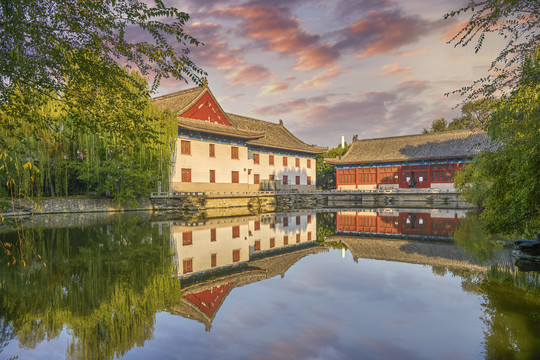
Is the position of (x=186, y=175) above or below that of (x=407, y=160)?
below

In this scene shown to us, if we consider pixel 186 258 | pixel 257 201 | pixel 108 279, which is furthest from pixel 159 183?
pixel 108 279

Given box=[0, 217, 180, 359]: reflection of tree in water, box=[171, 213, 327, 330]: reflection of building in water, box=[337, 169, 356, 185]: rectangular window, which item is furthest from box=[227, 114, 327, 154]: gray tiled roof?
box=[0, 217, 180, 359]: reflection of tree in water

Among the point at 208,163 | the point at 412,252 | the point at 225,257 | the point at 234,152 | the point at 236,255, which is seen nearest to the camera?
the point at 225,257

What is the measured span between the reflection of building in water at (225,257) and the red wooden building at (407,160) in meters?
23.7

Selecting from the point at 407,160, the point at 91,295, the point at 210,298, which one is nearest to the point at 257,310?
the point at 210,298

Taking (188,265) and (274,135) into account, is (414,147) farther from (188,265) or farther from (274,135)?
(188,265)

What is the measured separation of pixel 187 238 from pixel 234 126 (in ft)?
59.3

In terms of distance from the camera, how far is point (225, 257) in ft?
28.2

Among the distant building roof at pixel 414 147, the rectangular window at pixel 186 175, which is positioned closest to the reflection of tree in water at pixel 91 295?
the rectangular window at pixel 186 175

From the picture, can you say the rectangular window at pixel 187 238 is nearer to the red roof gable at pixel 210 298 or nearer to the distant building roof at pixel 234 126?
the red roof gable at pixel 210 298

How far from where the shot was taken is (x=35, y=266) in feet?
23.9

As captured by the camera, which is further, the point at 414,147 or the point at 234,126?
the point at 414,147

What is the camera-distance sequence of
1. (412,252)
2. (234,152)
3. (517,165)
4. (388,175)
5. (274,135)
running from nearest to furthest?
1. (517,165)
2. (412,252)
3. (234,152)
4. (274,135)
5. (388,175)

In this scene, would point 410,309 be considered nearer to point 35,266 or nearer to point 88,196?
point 35,266
